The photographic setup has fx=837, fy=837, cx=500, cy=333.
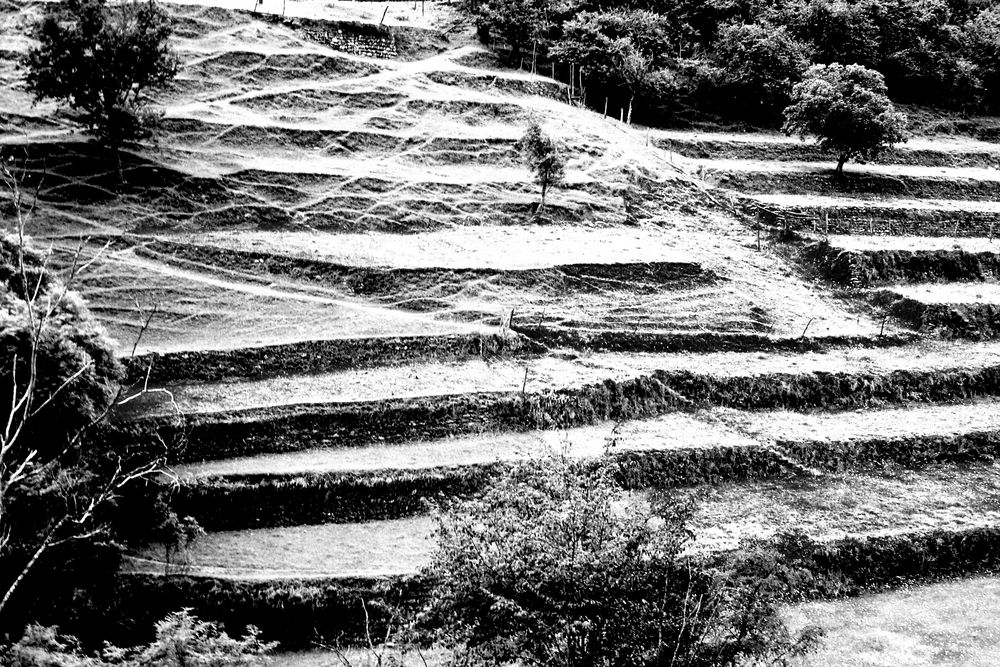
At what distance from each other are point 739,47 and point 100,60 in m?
32.8

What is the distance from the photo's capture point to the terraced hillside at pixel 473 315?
22.1 meters

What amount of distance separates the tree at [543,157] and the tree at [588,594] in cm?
2210

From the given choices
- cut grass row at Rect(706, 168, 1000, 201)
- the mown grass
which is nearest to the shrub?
cut grass row at Rect(706, 168, 1000, 201)

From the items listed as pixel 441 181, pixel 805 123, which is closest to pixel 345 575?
pixel 441 181

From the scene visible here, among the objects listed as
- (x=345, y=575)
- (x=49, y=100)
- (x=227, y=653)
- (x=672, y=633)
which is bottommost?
(x=345, y=575)

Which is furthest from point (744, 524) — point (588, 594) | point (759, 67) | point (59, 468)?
point (759, 67)

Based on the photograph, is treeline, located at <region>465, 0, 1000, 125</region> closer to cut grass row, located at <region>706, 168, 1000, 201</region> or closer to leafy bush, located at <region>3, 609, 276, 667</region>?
cut grass row, located at <region>706, 168, 1000, 201</region>

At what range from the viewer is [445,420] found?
2478cm

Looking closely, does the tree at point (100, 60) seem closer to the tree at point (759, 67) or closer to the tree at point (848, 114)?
the tree at point (848, 114)

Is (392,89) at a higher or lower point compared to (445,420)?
higher

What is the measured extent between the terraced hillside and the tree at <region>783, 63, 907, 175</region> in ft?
6.97

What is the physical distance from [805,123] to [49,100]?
3509cm

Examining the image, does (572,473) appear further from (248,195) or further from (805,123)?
(805,123)

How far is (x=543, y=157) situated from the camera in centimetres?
3494
